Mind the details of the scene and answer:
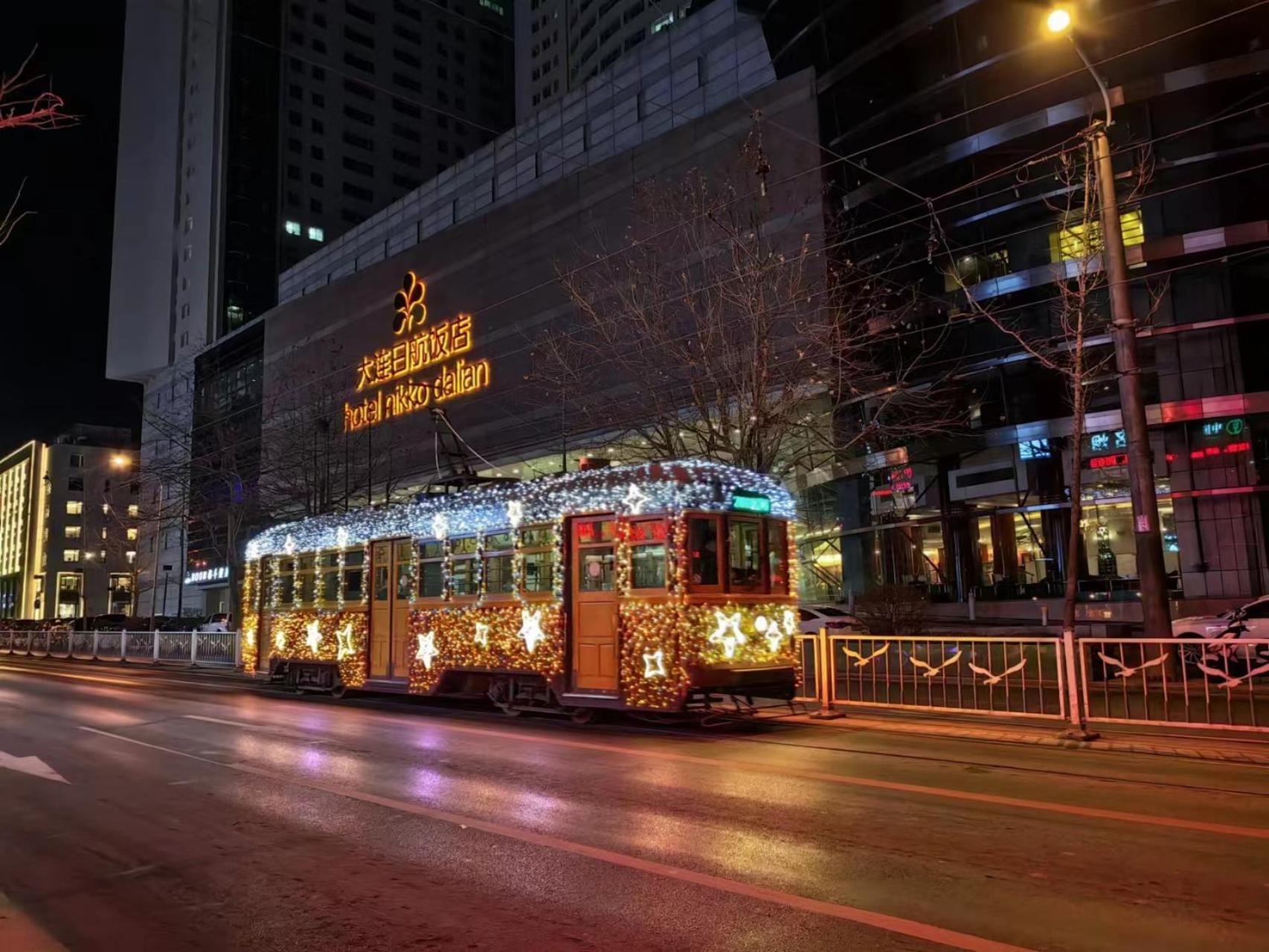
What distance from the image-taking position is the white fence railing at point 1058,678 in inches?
404

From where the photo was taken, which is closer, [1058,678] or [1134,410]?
[1058,678]

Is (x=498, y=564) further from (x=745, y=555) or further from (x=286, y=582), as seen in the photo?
(x=286, y=582)

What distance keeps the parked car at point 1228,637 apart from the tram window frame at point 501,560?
27.6 ft

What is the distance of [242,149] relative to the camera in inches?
3501

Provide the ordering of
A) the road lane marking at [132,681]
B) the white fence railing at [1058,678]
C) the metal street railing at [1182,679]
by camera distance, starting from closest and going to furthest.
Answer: the metal street railing at [1182,679], the white fence railing at [1058,678], the road lane marking at [132,681]

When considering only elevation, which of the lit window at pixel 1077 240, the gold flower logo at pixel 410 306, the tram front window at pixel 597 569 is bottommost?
the tram front window at pixel 597 569

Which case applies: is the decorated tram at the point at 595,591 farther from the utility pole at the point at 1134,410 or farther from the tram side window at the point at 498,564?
the utility pole at the point at 1134,410

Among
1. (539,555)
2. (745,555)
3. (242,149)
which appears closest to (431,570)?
(539,555)

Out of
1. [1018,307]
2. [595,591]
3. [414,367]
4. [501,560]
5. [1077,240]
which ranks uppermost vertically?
[414,367]

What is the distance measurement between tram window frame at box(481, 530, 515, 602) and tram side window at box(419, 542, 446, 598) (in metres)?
1.12

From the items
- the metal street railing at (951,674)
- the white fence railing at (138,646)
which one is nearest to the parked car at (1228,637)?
the metal street railing at (951,674)

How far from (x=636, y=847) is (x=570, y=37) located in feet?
355

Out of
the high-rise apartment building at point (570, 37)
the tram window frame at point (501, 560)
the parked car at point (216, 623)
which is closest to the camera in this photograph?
the tram window frame at point (501, 560)

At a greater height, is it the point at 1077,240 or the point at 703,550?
the point at 1077,240
